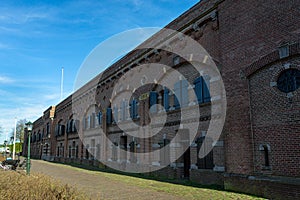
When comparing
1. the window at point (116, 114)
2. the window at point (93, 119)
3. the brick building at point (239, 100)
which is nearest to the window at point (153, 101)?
the brick building at point (239, 100)

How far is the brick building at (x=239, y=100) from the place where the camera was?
1001cm

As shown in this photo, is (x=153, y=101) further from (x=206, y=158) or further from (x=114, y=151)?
(x=114, y=151)

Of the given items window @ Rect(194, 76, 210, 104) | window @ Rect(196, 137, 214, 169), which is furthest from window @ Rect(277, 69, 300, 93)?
window @ Rect(196, 137, 214, 169)

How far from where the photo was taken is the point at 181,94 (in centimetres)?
1595

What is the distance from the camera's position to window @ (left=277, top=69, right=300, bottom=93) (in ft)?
32.7

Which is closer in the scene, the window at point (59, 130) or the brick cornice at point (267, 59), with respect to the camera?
the brick cornice at point (267, 59)

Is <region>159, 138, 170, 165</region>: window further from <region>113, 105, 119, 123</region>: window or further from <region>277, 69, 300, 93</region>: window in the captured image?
<region>277, 69, 300, 93</region>: window

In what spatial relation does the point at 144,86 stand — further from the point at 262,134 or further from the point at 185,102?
the point at 262,134

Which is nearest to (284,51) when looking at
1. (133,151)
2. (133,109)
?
(133,109)

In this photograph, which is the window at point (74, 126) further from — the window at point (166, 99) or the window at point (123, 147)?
the window at point (166, 99)

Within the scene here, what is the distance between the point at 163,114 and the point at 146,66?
4.35 metres

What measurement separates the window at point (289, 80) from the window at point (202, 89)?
161 inches

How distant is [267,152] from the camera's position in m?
10.5

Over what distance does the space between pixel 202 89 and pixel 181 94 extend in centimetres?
179
